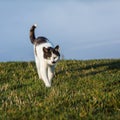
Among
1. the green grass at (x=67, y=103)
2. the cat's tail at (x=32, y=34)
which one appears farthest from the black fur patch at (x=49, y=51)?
the cat's tail at (x=32, y=34)

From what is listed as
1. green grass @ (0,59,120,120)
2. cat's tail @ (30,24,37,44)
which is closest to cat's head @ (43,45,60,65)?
green grass @ (0,59,120,120)

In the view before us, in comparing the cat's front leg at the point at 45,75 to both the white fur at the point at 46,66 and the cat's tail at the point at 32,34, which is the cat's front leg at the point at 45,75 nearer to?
the white fur at the point at 46,66

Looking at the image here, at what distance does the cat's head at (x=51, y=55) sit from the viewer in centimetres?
1670

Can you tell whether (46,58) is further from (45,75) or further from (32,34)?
(32,34)

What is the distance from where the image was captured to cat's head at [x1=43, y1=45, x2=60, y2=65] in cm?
1670

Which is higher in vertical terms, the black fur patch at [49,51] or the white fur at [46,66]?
the black fur patch at [49,51]

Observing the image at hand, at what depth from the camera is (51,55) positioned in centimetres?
1681

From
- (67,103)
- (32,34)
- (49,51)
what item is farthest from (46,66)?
(67,103)

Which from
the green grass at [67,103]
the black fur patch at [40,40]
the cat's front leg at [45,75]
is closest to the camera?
the green grass at [67,103]

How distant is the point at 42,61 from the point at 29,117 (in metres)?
8.44

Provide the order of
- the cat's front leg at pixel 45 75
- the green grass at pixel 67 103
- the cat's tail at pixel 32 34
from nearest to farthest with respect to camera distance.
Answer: the green grass at pixel 67 103, the cat's front leg at pixel 45 75, the cat's tail at pixel 32 34

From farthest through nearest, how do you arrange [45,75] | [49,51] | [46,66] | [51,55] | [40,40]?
[40,40] → [46,66] → [45,75] → [49,51] → [51,55]

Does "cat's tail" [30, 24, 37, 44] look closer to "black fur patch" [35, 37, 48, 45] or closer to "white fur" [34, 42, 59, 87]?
"black fur patch" [35, 37, 48, 45]

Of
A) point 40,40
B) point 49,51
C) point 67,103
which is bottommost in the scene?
point 67,103
